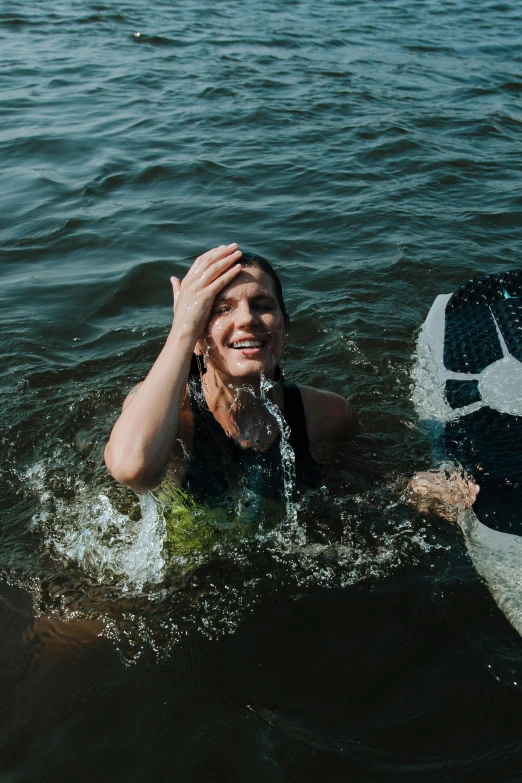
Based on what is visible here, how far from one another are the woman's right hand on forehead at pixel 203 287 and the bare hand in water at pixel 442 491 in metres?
1.41

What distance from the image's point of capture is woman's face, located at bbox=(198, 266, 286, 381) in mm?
3082

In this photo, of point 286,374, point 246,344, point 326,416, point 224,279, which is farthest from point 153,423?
point 286,374

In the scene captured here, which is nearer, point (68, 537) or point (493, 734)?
point (493, 734)

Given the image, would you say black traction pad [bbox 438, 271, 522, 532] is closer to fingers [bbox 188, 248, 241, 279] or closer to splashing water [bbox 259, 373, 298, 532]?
splashing water [bbox 259, 373, 298, 532]

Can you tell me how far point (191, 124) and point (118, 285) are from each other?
12.9 ft

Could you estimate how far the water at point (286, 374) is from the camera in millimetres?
2674

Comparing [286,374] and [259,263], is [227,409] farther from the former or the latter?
[286,374]

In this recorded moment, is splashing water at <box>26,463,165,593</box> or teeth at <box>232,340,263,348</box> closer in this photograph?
teeth at <box>232,340,263,348</box>

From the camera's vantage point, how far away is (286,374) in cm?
504

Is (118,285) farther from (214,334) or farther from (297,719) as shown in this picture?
(297,719)

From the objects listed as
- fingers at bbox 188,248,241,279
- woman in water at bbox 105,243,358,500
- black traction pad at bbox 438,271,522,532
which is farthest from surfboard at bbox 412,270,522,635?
fingers at bbox 188,248,241,279

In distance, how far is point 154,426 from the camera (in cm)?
286

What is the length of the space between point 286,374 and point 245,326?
2.00m

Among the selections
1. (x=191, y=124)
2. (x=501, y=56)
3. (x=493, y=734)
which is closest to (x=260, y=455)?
(x=493, y=734)
